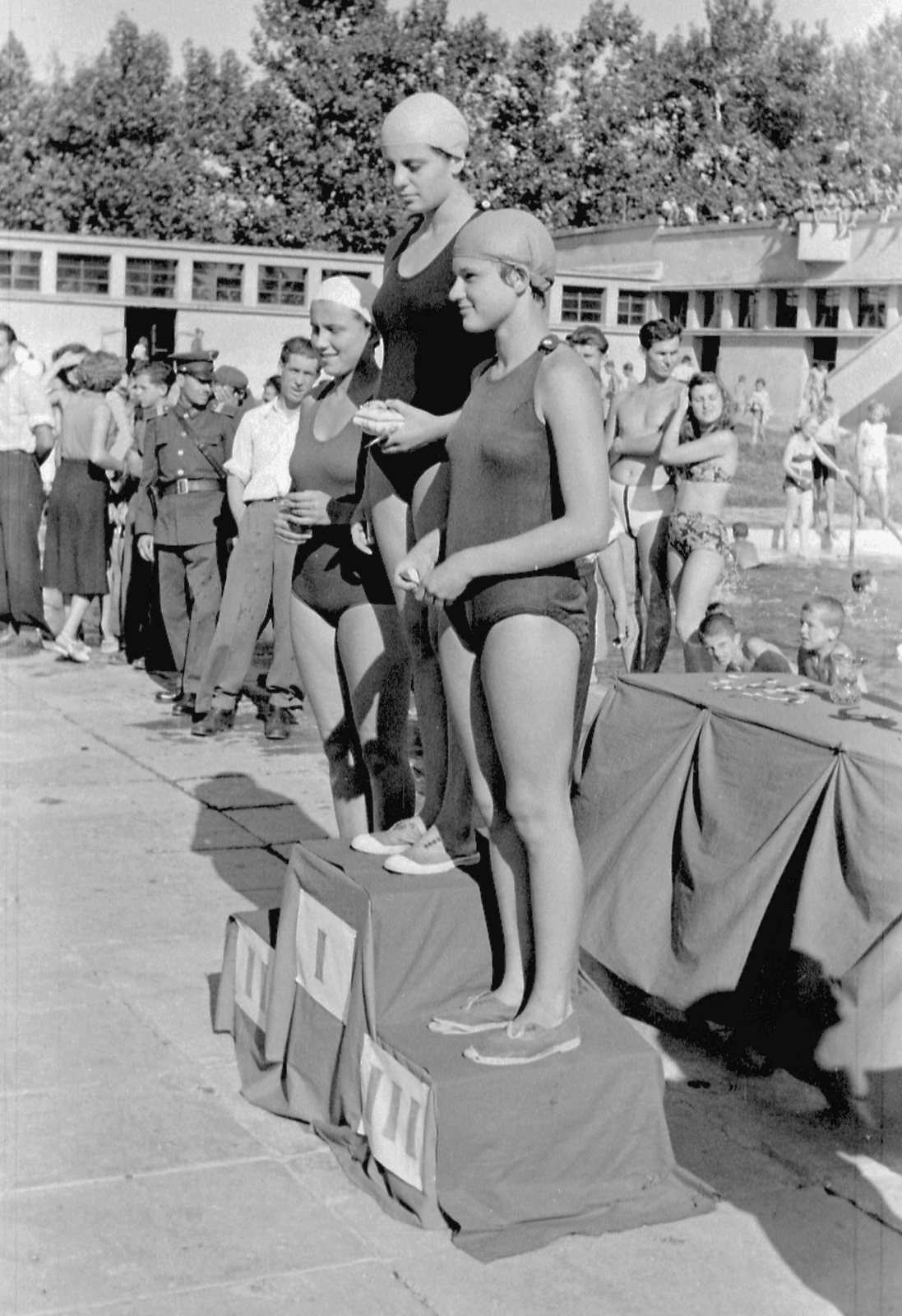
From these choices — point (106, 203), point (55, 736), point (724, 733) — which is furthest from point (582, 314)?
point (724, 733)

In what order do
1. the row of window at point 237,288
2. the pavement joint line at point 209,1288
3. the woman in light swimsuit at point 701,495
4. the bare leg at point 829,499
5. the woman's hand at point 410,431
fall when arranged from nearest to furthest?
the pavement joint line at point 209,1288, the woman's hand at point 410,431, the woman in light swimsuit at point 701,495, the bare leg at point 829,499, the row of window at point 237,288

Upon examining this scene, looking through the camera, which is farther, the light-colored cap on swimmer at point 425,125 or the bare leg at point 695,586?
the bare leg at point 695,586

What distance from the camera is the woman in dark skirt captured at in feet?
36.4

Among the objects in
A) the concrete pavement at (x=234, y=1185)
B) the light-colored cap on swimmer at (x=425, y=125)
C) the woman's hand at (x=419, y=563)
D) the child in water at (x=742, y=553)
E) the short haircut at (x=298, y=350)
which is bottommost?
the concrete pavement at (x=234, y=1185)

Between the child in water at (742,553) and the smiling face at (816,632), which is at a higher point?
the child in water at (742,553)

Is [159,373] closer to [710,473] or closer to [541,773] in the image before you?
[710,473]

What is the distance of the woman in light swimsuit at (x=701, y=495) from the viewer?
7660mm

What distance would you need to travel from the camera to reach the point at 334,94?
195ft

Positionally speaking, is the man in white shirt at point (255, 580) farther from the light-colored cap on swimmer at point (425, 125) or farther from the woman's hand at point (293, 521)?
the light-colored cap on swimmer at point (425, 125)

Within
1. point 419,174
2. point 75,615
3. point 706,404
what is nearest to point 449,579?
point 419,174

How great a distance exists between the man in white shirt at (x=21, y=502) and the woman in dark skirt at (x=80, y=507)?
19cm

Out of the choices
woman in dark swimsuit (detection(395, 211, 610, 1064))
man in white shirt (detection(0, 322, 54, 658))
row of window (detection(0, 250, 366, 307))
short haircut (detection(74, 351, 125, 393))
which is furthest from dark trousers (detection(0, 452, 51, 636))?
row of window (detection(0, 250, 366, 307))

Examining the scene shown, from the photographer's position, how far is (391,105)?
6038cm

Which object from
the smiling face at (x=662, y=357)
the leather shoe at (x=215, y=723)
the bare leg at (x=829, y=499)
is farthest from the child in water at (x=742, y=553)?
the bare leg at (x=829, y=499)
